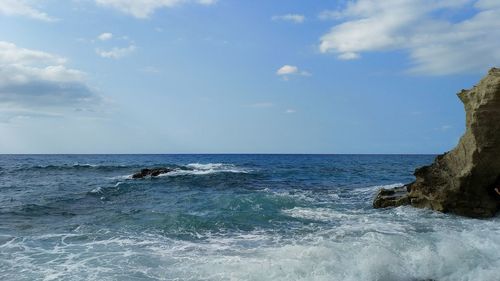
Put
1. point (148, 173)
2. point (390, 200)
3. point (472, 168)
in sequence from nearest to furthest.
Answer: point (472, 168) < point (390, 200) < point (148, 173)

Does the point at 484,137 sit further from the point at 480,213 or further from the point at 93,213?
the point at 93,213

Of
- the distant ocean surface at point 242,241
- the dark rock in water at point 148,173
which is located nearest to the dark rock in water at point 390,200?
the distant ocean surface at point 242,241

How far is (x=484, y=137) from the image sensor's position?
14.4 metres

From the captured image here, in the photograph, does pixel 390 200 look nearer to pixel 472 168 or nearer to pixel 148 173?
pixel 472 168

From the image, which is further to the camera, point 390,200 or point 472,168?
point 390,200

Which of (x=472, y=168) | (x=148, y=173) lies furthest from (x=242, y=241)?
(x=148, y=173)

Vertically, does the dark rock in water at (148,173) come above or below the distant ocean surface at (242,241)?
above

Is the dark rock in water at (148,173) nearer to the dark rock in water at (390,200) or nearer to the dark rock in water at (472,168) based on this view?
the dark rock in water at (390,200)

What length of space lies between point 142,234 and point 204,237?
2.11 meters

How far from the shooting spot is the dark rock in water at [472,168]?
1419 cm

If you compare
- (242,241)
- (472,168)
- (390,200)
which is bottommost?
(242,241)

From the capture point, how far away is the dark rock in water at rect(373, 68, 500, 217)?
14.2m

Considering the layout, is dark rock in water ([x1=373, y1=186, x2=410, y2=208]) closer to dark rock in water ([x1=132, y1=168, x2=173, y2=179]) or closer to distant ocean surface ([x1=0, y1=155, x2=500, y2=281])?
distant ocean surface ([x1=0, y1=155, x2=500, y2=281])

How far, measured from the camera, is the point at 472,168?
48.7 feet
